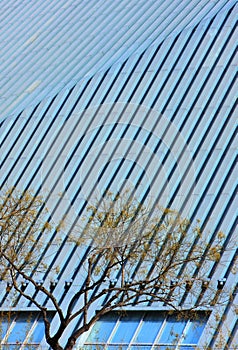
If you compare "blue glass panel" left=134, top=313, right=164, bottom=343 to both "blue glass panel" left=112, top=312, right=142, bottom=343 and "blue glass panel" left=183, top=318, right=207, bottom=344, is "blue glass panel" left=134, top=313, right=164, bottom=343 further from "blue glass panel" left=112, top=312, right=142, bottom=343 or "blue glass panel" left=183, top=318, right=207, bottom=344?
"blue glass panel" left=183, top=318, right=207, bottom=344

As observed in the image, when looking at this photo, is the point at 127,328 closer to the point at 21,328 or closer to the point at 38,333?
the point at 38,333

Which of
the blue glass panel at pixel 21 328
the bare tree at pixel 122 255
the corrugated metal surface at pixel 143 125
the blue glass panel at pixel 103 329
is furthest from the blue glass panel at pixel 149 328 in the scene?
the blue glass panel at pixel 21 328

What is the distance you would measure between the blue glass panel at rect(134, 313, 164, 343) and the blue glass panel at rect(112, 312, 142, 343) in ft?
1.11

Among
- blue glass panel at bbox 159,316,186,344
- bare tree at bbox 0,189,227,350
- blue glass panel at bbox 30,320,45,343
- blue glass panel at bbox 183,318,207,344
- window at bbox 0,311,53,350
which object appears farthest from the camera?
blue glass panel at bbox 30,320,45,343

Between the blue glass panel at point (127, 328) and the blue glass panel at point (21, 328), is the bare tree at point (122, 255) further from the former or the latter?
the blue glass panel at point (21, 328)

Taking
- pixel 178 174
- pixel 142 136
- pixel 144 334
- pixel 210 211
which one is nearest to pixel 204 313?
pixel 144 334

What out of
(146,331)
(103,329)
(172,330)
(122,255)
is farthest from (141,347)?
(122,255)

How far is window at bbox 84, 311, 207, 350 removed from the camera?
4350cm

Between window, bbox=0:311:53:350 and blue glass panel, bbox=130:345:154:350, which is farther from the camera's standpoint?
window, bbox=0:311:53:350

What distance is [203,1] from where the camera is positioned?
2584 inches

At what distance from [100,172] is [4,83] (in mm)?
15901

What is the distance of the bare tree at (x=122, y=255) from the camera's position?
34781mm

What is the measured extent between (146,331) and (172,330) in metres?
1.30

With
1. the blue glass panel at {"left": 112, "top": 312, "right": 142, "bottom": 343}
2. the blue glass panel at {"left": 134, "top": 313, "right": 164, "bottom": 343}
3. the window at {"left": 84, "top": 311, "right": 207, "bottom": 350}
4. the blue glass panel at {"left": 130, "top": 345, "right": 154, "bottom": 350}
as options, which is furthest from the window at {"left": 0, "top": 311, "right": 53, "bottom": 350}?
the blue glass panel at {"left": 134, "top": 313, "right": 164, "bottom": 343}
